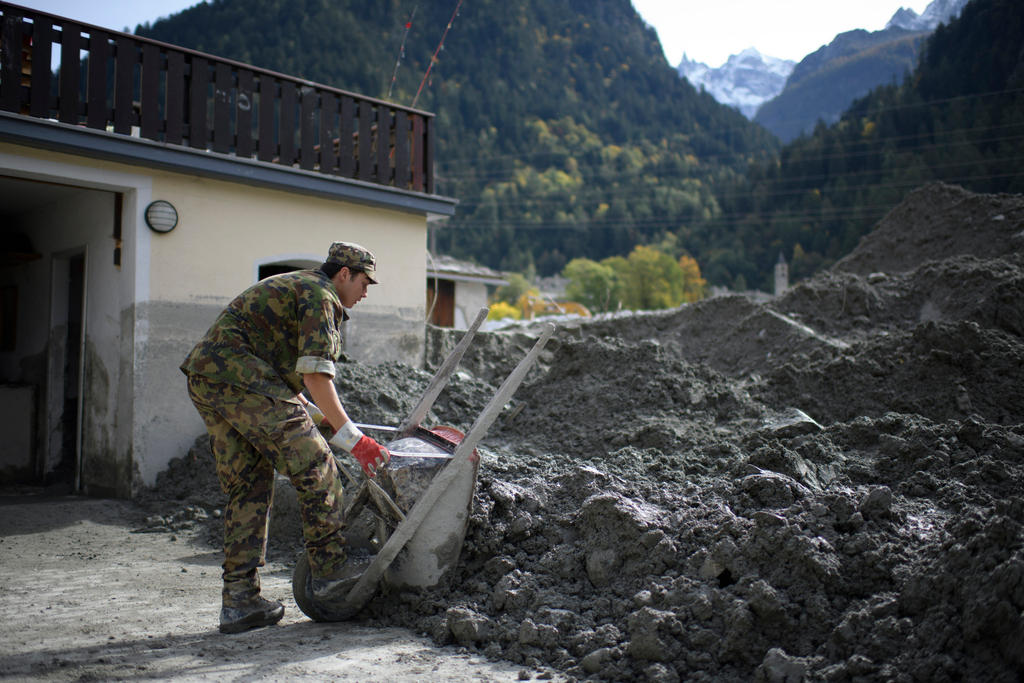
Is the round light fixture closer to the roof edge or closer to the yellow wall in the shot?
the yellow wall

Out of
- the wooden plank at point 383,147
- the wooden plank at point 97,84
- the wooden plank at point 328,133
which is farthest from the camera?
the wooden plank at point 383,147

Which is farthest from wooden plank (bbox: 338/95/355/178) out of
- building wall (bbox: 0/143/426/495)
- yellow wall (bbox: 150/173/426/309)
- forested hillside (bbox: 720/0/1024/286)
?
forested hillside (bbox: 720/0/1024/286)

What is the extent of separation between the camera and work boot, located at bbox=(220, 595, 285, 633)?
351 centimetres

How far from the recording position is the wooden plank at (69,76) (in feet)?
23.0

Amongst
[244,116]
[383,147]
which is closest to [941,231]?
[383,147]

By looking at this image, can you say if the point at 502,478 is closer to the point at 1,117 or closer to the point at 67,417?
the point at 1,117

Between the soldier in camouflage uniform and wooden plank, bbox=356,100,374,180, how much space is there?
5.85 m

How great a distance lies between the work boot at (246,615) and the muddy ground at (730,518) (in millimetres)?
393

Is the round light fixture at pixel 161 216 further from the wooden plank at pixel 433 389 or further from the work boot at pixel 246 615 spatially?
the work boot at pixel 246 615

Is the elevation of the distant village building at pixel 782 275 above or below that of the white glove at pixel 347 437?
above

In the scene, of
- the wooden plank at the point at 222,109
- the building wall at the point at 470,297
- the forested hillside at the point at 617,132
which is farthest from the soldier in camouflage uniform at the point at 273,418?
the forested hillside at the point at 617,132

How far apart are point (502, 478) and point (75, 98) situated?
18.4 ft

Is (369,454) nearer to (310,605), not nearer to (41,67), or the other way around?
(310,605)

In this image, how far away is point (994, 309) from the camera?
30.1 ft
